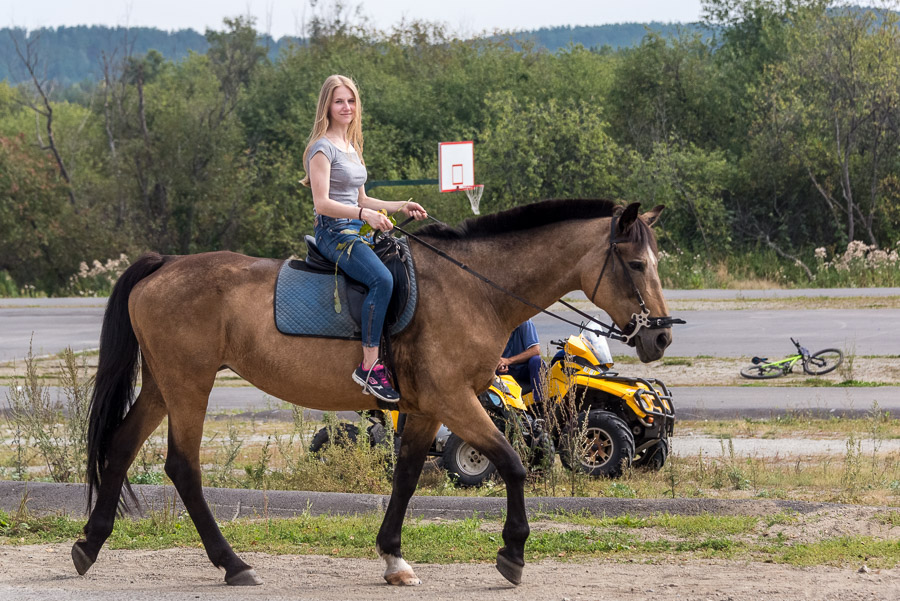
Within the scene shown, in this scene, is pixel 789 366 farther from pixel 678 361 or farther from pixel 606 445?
pixel 606 445

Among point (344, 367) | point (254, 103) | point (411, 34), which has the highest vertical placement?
point (411, 34)

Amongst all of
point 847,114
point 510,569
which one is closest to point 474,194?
point 847,114

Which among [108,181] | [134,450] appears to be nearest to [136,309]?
[134,450]

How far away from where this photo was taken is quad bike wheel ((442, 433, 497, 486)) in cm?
922

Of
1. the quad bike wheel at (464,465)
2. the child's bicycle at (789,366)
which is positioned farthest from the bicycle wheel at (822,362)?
the quad bike wheel at (464,465)

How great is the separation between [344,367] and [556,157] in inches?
1160

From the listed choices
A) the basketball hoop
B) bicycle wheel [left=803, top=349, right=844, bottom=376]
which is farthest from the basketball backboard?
bicycle wheel [left=803, top=349, right=844, bottom=376]

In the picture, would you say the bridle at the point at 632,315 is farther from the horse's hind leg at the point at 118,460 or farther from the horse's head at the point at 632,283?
the horse's hind leg at the point at 118,460

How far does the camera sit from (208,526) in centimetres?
637

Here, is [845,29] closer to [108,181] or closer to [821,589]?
[108,181]

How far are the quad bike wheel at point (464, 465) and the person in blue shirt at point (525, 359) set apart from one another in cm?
74

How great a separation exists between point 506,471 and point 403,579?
0.85m

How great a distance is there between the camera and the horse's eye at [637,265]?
600 centimetres

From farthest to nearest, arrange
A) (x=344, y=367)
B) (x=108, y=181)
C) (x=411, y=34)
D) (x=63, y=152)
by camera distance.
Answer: (x=411, y=34) < (x=63, y=152) < (x=108, y=181) < (x=344, y=367)
